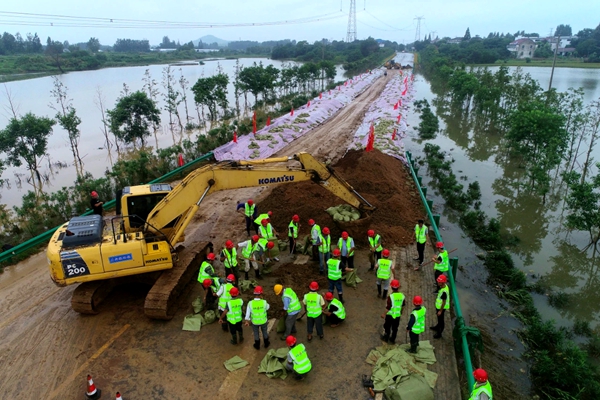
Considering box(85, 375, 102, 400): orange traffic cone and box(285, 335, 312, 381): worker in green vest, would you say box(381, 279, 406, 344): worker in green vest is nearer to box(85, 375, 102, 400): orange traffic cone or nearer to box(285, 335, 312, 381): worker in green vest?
box(285, 335, 312, 381): worker in green vest

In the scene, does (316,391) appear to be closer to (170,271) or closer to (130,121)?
(170,271)

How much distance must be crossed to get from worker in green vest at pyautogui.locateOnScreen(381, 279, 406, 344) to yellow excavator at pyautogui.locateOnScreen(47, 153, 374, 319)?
4.51 meters

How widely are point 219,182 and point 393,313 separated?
19.2 feet

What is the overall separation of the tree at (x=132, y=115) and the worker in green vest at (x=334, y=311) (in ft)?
68.1

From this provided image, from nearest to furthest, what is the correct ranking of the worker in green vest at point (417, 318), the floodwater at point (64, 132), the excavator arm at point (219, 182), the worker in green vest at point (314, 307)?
1. the worker in green vest at point (417, 318)
2. the worker in green vest at point (314, 307)
3. the excavator arm at point (219, 182)
4. the floodwater at point (64, 132)

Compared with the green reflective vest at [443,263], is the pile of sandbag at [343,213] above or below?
below

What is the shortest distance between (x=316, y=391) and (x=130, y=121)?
2259 cm

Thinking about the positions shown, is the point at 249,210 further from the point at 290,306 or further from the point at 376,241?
the point at 290,306

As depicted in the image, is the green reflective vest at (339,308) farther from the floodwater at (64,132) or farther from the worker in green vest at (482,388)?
the floodwater at (64,132)

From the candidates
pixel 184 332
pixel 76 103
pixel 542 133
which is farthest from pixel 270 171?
pixel 76 103

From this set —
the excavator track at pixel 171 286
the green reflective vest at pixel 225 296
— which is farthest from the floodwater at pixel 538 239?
the excavator track at pixel 171 286

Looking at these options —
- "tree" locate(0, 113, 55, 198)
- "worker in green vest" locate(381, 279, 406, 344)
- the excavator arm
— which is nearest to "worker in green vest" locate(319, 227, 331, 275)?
the excavator arm

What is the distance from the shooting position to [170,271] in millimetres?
10047

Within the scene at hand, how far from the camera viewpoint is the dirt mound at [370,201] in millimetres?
13656
